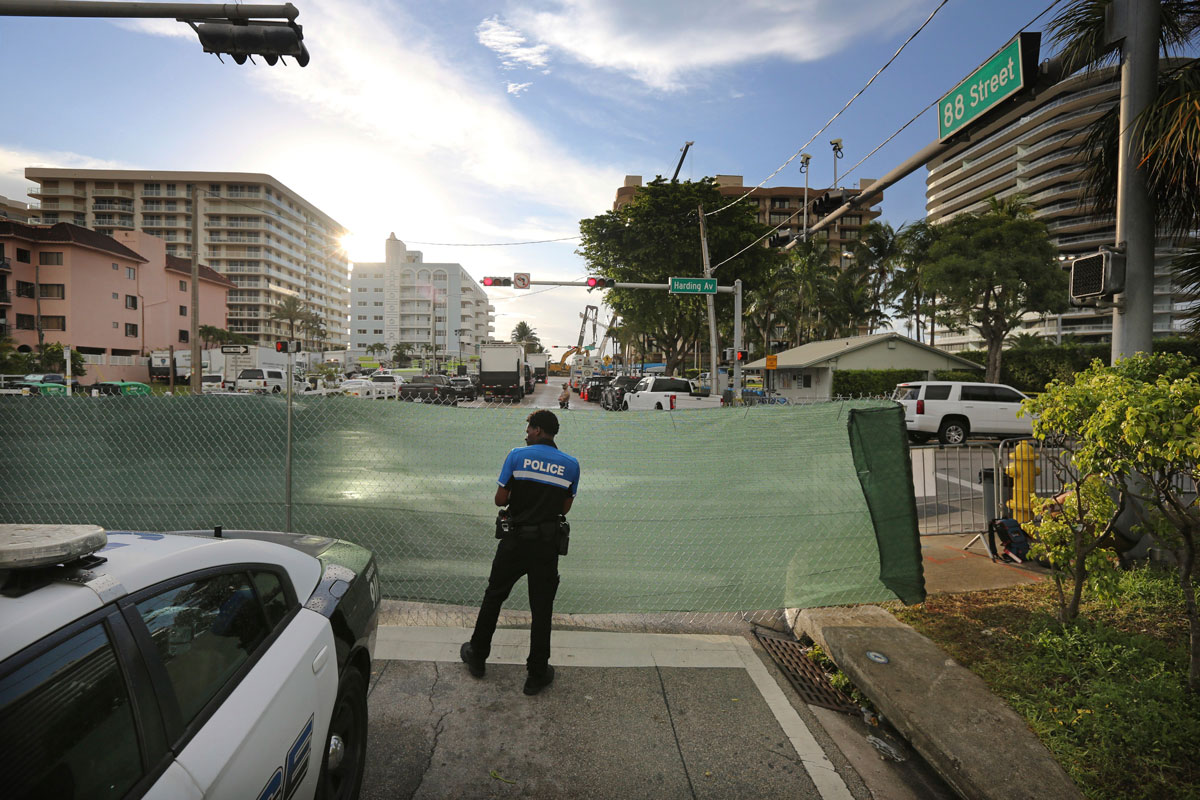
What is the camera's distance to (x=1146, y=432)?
3.34 metres

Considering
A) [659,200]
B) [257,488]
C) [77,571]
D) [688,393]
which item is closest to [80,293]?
[659,200]

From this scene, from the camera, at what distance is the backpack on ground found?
21.6 ft

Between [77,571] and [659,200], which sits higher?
[659,200]

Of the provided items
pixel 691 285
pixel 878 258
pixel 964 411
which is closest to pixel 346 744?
pixel 964 411

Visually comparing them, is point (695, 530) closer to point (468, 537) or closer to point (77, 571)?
point (468, 537)

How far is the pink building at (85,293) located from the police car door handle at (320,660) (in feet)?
182

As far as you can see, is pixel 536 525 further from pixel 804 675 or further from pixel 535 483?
pixel 804 675

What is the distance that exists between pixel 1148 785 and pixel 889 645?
61.7 inches

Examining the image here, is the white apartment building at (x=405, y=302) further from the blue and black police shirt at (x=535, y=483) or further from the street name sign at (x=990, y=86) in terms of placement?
the blue and black police shirt at (x=535, y=483)

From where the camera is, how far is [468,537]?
5109mm

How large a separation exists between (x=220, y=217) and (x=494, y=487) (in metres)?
103

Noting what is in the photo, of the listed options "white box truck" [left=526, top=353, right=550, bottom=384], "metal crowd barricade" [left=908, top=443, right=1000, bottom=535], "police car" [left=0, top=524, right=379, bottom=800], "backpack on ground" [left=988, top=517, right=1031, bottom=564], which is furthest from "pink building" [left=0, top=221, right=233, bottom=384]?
"backpack on ground" [left=988, top=517, right=1031, bottom=564]

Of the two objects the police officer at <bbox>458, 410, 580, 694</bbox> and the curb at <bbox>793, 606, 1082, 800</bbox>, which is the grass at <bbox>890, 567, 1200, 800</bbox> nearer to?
the curb at <bbox>793, 606, 1082, 800</bbox>

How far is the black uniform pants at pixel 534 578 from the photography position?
12.6ft
